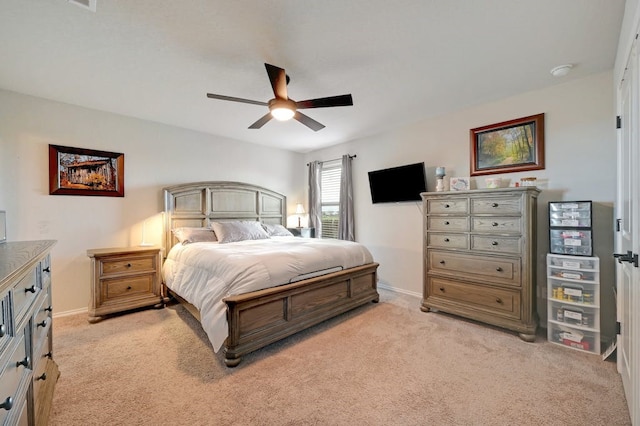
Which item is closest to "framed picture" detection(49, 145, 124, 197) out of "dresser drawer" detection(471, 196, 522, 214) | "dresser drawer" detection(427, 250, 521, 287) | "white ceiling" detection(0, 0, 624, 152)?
"white ceiling" detection(0, 0, 624, 152)

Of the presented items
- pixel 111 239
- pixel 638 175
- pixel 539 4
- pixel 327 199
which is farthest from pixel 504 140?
pixel 111 239

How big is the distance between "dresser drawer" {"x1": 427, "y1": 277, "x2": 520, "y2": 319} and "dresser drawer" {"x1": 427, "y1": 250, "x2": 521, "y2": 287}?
0.10 meters

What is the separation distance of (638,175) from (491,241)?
159cm

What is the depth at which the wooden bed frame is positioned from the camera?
2.29 metres

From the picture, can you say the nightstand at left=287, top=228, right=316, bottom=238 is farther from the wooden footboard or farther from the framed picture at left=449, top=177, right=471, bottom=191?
the framed picture at left=449, top=177, right=471, bottom=191

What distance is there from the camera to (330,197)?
554 centimetres

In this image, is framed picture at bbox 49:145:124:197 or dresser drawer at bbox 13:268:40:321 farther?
framed picture at bbox 49:145:124:197

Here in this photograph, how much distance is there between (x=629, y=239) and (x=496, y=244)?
45.7 inches

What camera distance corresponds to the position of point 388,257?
4477 mm

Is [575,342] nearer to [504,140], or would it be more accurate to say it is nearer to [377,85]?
[504,140]

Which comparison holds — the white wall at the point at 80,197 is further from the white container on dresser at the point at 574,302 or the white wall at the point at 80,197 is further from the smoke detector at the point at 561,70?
the white container on dresser at the point at 574,302

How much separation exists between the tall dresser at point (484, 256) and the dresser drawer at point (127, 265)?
143 inches

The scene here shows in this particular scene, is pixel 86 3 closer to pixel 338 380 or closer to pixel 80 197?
pixel 80 197

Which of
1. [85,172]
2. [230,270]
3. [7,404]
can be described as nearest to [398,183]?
[230,270]
